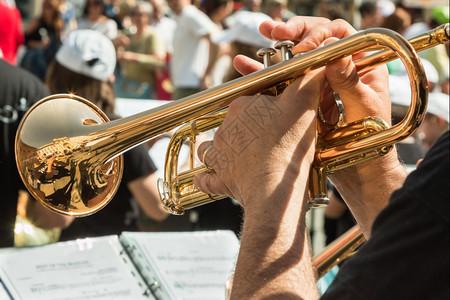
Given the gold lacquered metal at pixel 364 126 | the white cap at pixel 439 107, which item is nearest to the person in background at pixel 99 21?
the white cap at pixel 439 107

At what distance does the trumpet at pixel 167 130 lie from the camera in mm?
1546

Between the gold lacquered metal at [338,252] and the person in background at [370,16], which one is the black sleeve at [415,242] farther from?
the person in background at [370,16]

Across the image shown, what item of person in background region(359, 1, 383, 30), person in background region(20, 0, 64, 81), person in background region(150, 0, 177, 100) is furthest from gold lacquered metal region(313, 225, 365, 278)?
person in background region(359, 1, 383, 30)

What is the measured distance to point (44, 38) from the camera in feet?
24.3

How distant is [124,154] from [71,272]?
1196 millimetres

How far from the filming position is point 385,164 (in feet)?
6.11

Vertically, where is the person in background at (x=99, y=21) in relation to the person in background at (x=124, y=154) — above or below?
below

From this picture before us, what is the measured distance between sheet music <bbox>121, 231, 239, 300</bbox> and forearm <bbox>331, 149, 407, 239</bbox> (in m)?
0.71

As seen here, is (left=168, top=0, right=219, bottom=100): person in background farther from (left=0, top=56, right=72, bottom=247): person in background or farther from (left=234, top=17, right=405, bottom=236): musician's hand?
(left=234, top=17, right=405, bottom=236): musician's hand

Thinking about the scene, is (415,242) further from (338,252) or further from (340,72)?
(338,252)

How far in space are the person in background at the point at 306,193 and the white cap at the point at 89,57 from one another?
1943 mm

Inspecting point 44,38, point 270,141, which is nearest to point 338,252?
point 270,141

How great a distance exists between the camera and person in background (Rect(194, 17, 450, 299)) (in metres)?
1.11

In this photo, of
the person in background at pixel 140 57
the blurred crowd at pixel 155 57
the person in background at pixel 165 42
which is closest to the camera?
the blurred crowd at pixel 155 57
